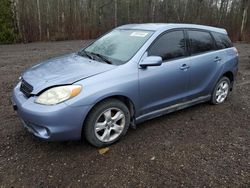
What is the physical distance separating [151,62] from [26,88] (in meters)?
1.70

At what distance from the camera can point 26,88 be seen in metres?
3.36

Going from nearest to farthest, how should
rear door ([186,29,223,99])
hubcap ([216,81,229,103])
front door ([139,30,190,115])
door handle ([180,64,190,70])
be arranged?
front door ([139,30,190,115]) → door handle ([180,64,190,70]) → rear door ([186,29,223,99]) → hubcap ([216,81,229,103])

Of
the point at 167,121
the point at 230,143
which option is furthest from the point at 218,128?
the point at 167,121

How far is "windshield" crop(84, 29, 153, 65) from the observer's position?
3760 mm

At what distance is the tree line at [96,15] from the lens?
13.7 meters

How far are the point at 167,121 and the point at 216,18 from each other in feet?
57.7

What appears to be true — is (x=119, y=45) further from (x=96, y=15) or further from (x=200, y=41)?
(x=96, y=15)

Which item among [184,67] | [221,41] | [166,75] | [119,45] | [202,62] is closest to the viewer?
[166,75]

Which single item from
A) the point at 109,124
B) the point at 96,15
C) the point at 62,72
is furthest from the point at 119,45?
the point at 96,15

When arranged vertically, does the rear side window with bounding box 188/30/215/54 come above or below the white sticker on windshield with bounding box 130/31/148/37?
below

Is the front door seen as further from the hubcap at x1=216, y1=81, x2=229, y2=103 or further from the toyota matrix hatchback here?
the hubcap at x1=216, y1=81, x2=229, y2=103

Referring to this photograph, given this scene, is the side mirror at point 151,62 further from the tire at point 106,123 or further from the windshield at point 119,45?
the tire at point 106,123

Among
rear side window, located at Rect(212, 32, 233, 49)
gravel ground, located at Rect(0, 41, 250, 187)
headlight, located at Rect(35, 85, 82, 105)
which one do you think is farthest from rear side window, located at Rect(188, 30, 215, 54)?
→ headlight, located at Rect(35, 85, 82, 105)

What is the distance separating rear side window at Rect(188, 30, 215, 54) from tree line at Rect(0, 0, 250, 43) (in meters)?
11.3
